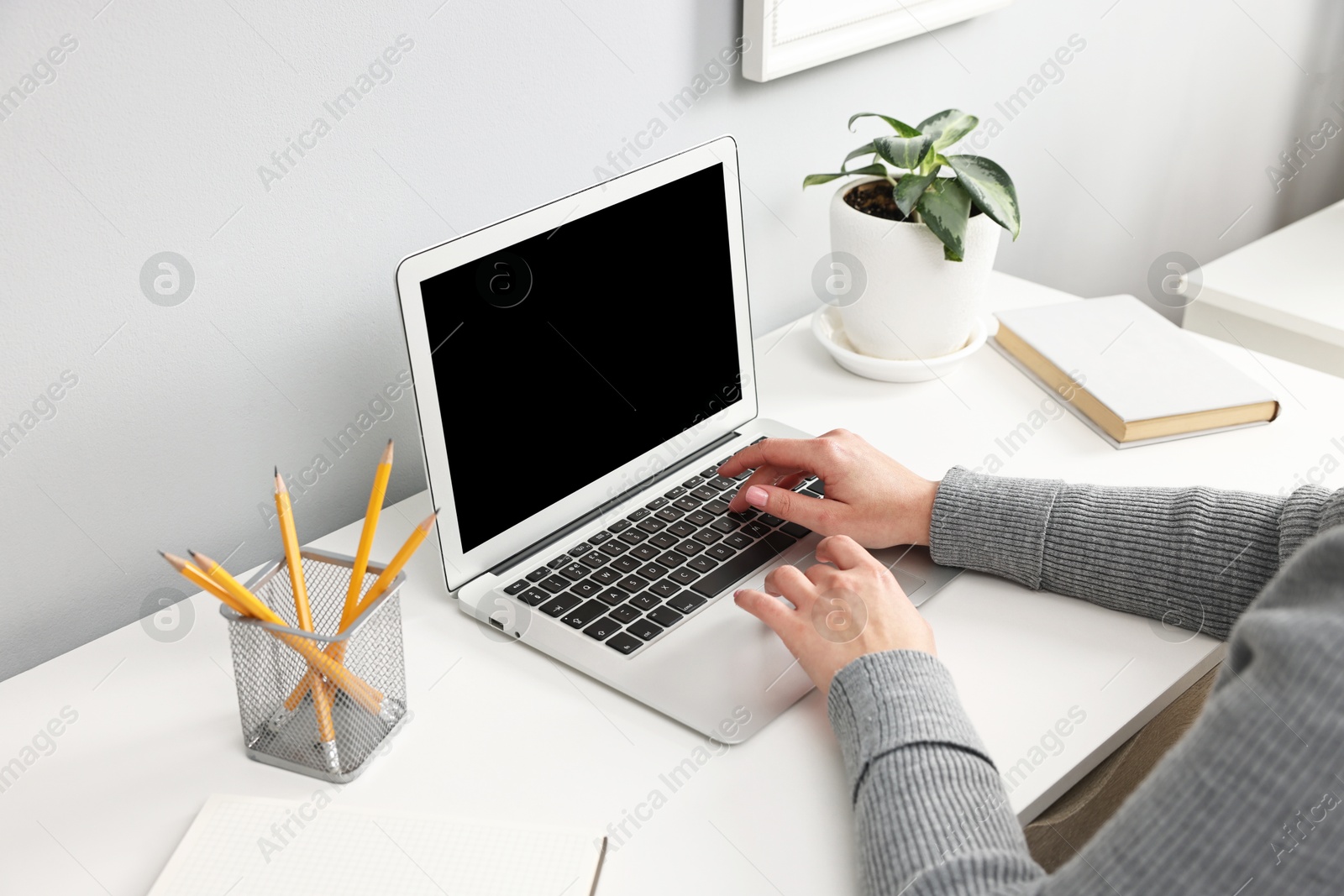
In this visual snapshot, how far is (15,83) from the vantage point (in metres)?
0.68

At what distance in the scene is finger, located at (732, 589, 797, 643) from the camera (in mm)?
772

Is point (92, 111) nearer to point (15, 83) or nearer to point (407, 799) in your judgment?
point (15, 83)

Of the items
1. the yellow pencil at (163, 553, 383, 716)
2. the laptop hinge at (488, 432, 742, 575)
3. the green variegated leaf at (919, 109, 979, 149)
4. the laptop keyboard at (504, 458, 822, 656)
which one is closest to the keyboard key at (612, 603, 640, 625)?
the laptop keyboard at (504, 458, 822, 656)

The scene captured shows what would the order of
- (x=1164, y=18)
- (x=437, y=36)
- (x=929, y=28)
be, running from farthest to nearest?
(x=1164, y=18) → (x=929, y=28) → (x=437, y=36)

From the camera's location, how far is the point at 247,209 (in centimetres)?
82

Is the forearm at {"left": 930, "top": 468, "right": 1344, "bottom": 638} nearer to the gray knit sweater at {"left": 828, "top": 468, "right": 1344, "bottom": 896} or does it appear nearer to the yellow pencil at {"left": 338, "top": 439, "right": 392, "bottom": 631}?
the gray knit sweater at {"left": 828, "top": 468, "right": 1344, "bottom": 896}

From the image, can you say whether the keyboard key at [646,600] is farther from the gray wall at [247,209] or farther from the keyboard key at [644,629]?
the gray wall at [247,209]

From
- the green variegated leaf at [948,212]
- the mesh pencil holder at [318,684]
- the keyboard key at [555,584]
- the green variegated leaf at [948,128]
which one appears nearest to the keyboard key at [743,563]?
the keyboard key at [555,584]

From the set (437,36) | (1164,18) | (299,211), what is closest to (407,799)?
(299,211)

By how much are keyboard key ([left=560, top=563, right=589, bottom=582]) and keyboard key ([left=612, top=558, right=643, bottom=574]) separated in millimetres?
25

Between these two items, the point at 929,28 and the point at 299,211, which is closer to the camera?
the point at 299,211

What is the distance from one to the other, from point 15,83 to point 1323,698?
0.81 m

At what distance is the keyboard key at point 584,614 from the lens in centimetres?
81

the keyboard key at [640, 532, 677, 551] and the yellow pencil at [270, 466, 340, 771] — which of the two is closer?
the yellow pencil at [270, 466, 340, 771]
